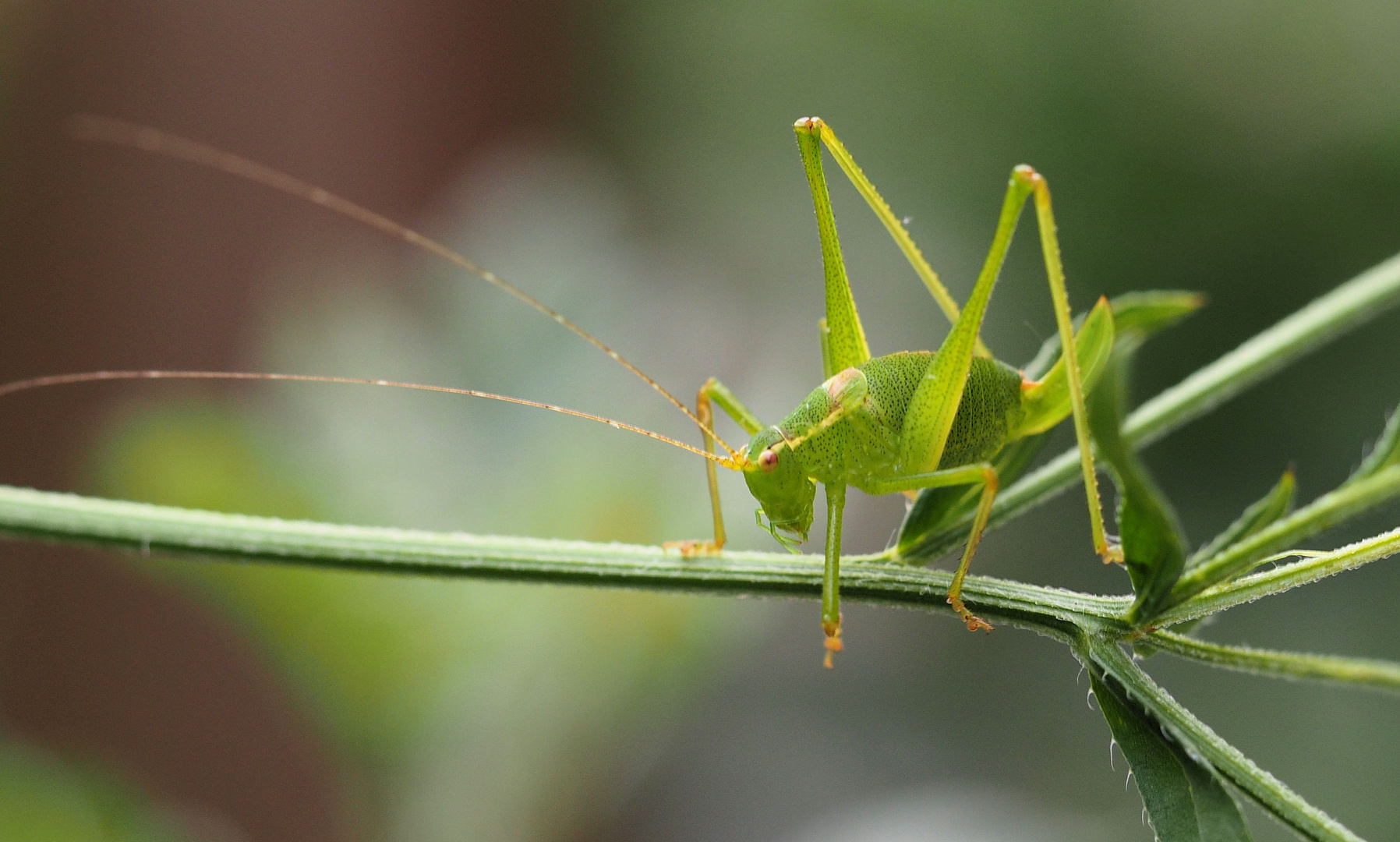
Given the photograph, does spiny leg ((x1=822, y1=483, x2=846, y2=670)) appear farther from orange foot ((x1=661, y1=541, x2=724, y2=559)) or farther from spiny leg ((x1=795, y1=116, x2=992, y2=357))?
spiny leg ((x1=795, y1=116, x2=992, y2=357))

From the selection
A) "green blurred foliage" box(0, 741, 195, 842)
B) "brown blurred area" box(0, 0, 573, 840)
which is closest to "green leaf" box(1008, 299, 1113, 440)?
"green blurred foliage" box(0, 741, 195, 842)

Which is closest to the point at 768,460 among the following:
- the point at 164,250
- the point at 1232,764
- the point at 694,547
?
the point at 694,547

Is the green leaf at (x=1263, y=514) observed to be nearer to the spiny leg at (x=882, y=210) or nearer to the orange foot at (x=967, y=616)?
the orange foot at (x=967, y=616)

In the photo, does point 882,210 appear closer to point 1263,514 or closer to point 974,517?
point 974,517

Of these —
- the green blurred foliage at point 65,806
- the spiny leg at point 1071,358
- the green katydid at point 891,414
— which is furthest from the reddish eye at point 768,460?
the green blurred foliage at point 65,806

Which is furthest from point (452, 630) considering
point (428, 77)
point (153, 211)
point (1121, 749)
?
point (428, 77)

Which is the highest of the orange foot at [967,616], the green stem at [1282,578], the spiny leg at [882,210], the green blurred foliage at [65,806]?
the spiny leg at [882,210]
